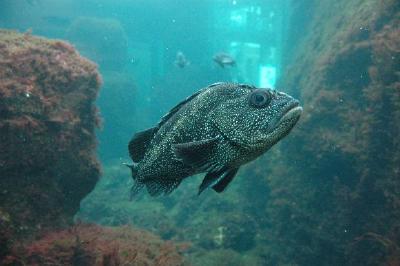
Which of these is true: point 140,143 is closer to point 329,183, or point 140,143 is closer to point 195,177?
point 329,183

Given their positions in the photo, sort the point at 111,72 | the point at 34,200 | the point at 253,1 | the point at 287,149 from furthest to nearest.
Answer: the point at 253,1 → the point at 111,72 → the point at 287,149 → the point at 34,200

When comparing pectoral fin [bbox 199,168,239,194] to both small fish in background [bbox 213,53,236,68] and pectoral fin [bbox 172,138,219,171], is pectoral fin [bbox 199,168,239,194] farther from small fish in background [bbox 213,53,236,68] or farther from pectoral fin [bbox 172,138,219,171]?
small fish in background [bbox 213,53,236,68]

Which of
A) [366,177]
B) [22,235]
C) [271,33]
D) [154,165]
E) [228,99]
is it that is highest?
[228,99]

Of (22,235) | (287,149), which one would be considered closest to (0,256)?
(22,235)

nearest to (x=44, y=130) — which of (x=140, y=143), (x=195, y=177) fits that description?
(x=140, y=143)

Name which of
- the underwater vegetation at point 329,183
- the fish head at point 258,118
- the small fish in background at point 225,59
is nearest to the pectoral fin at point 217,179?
the fish head at point 258,118

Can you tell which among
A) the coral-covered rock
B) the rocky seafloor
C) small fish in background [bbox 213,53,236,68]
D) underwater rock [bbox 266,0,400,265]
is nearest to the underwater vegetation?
underwater rock [bbox 266,0,400,265]

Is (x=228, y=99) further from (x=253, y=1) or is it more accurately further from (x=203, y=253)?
(x=253, y=1)
